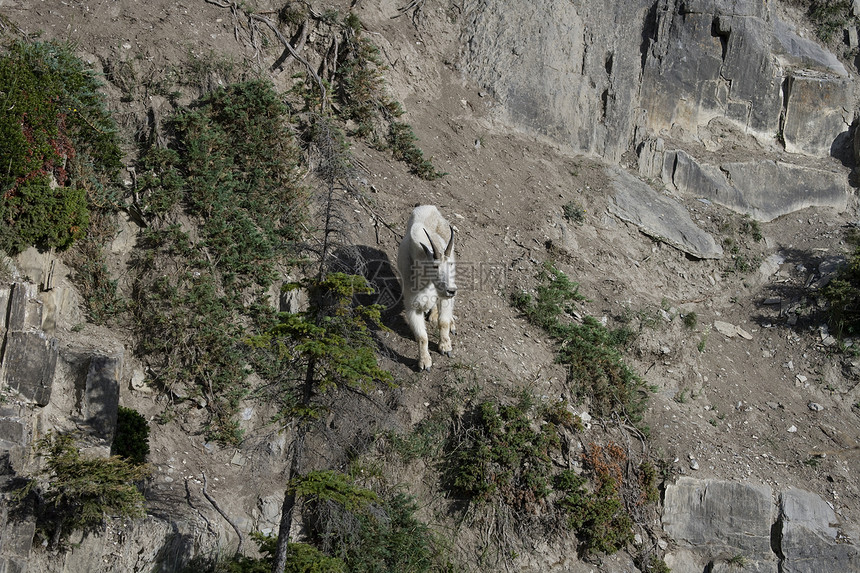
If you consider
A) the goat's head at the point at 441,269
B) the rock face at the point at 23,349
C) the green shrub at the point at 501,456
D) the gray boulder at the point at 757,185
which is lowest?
the green shrub at the point at 501,456

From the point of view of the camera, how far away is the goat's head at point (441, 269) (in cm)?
980

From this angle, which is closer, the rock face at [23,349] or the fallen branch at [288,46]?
the rock face at [23,349]

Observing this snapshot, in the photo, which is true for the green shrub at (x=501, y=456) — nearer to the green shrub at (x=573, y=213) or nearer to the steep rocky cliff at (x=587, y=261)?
the steep rocky cliff at (x=587, y=261)

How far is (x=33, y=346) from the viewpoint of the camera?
8094 millimetres

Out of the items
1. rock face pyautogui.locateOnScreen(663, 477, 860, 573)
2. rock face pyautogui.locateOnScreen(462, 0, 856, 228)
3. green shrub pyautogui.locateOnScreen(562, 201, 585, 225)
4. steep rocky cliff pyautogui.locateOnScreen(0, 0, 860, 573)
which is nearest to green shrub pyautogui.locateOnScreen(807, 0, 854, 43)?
steep rocky cliff pyautogui.locateOnScreen(0, 0, 860, 573)

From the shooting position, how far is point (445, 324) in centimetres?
1042

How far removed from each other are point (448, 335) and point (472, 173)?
5.44 m

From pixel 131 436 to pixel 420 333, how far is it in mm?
4281

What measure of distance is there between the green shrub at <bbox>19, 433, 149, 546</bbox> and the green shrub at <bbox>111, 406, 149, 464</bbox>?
1.22 m

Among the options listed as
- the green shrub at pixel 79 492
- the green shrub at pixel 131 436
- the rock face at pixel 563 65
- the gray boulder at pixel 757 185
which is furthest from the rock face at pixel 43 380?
the gray boulder at pixel 757 185

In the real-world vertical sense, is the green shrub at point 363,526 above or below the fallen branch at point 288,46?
below

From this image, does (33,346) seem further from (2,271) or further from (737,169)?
(737,169)

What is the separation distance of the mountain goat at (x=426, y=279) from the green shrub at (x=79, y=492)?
4.47 m

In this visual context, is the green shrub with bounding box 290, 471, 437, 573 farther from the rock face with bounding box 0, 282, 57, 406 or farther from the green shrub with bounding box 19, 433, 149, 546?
the rock face with bounding box 0, 282, 57, 406
